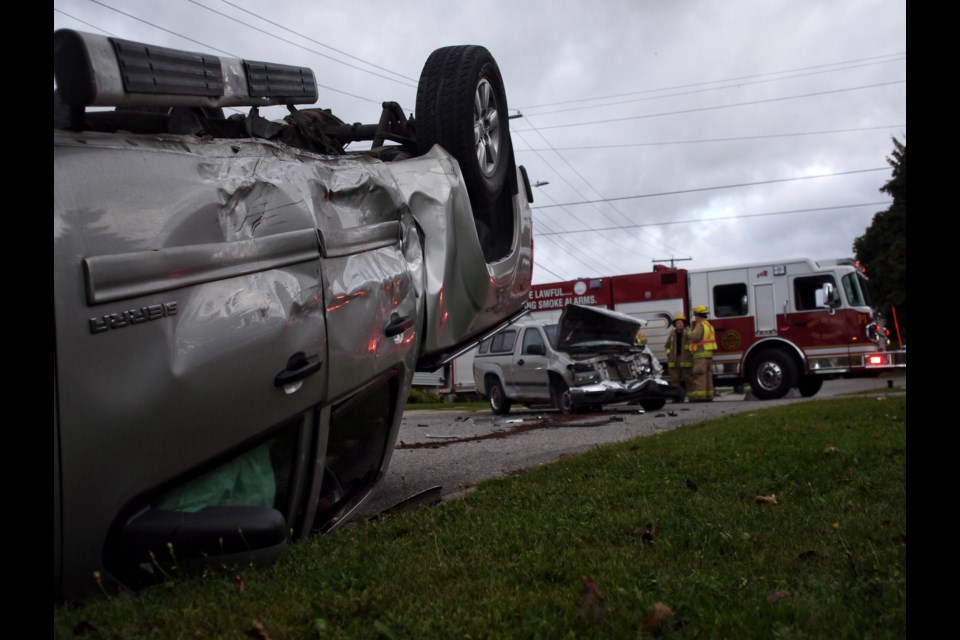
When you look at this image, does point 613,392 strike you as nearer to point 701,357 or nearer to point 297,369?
→ point 701,357

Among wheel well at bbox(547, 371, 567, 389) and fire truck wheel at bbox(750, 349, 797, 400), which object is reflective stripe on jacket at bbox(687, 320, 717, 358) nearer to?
fire truck wheel at bbox(750, 349, 797, 400)

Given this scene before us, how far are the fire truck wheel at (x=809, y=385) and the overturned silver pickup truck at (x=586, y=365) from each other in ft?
11.0

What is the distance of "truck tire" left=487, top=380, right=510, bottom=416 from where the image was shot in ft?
50.1

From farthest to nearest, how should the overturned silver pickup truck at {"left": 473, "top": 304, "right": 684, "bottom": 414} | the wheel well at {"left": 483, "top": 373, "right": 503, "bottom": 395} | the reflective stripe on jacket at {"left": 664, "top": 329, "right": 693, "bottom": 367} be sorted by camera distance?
the reflective stripe on jacket at {"left": 664, "top": 329, "right": 693, "bottom": 367}, the wheel well at {"left": 483, "top": 373, "right": 503, "bottom": 395}, the overturned silver pickup truck at {"left": 473, "top": 304, "right": 684, "bottom": 414}

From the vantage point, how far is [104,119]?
3.11m

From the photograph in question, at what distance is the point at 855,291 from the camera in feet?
53.3

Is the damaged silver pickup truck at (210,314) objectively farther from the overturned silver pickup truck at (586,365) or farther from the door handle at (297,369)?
the overturned silver pickup truck at (586,365)

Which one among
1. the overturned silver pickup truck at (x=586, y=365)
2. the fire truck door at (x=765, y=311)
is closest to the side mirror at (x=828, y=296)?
the fire truck door at (x=765, y=311)

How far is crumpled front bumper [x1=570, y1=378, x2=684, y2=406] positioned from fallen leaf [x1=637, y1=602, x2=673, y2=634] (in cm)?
1057

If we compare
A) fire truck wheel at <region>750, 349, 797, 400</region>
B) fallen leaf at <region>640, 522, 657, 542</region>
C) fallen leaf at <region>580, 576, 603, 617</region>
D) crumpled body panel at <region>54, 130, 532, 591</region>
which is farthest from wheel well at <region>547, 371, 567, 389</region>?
fallen leaf at <region>580, 576, 603, 617</region>

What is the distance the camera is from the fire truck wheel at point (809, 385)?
16531 millimetres

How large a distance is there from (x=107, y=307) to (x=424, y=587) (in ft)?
4.21
